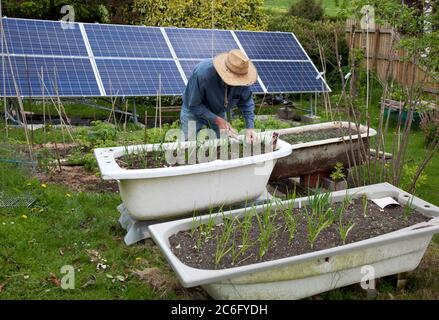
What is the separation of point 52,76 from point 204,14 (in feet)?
13.3

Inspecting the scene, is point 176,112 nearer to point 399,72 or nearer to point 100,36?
point 100,36

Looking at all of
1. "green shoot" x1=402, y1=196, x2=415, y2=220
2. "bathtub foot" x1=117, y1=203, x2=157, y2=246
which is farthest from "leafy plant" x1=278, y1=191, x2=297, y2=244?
"bathtub foot" x1=117, y1=203, x2=157, y2=246

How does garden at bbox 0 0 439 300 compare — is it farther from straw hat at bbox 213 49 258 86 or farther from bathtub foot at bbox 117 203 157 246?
straw hat at bbox 213 49 258 86

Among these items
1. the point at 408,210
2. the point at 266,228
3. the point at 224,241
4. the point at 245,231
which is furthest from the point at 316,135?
the point at 224,241

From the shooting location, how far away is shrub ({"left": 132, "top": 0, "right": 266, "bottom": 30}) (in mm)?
9867

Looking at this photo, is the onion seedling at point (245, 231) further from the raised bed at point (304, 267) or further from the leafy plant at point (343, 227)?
the leafy plant at point (343, 227)

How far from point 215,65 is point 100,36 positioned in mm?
4656

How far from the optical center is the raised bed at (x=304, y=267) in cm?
252

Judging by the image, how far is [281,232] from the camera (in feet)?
10.2

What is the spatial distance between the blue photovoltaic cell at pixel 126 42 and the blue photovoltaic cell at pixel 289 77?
5.32 ft

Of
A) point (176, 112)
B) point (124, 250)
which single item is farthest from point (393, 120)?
point (124, 250)

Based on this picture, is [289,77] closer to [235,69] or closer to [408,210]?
[235,69]

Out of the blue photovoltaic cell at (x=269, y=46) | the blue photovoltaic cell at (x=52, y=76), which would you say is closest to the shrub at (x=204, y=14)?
the blue photovoltaic cell at (x=269, y=46)
